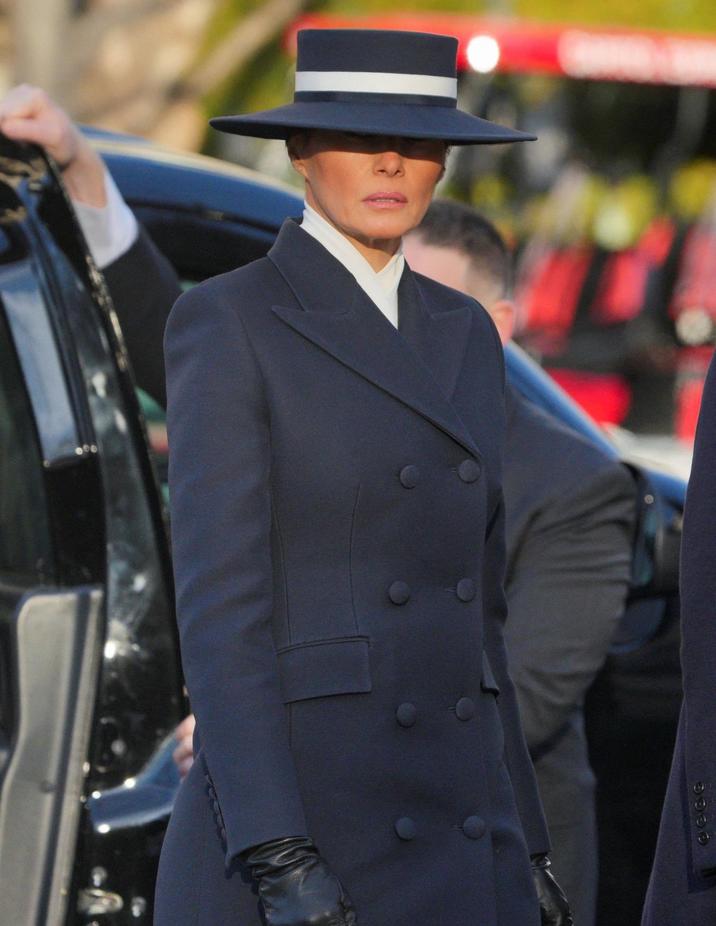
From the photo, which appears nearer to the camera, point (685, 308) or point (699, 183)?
point (685, 308)

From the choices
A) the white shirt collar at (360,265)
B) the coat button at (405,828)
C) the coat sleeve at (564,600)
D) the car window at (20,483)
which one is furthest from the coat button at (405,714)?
the coat sleeve at (564,600)

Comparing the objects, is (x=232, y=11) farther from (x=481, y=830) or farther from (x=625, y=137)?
(x=481, y=830)

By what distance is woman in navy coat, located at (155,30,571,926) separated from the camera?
2.18m

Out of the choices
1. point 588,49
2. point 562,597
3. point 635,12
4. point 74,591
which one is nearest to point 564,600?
point 562,597

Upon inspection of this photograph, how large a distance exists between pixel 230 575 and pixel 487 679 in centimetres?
37

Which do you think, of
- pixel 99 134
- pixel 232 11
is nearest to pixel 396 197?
pixel 99 134

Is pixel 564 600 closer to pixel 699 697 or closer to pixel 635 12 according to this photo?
pixel 699 697

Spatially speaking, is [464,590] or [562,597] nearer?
Result: [464,590]

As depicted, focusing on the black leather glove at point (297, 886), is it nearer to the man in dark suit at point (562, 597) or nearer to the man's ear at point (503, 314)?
the man in dark suit at point (562, 597)

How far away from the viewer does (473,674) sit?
2.33 meters

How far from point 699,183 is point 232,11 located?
5.48 meters

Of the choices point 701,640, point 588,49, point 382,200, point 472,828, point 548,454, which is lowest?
point 472,828

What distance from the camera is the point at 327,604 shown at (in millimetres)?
2223

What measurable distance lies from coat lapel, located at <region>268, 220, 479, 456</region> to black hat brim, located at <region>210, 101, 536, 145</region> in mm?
137
